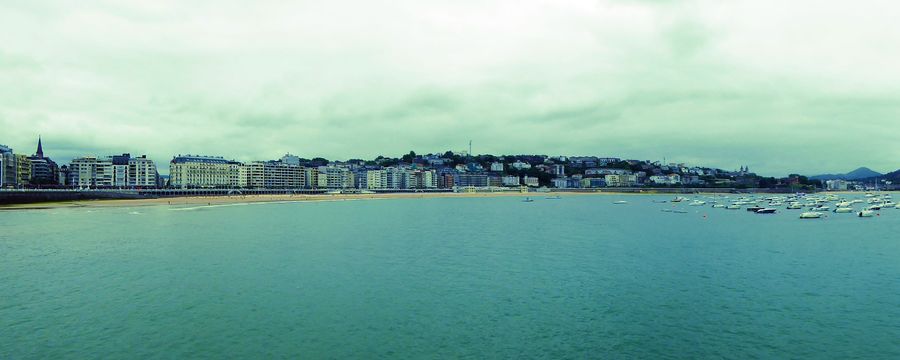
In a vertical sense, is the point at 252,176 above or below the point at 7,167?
below

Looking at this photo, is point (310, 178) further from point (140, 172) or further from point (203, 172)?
point (140, 172)

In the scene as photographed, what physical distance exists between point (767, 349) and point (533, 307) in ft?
23.2

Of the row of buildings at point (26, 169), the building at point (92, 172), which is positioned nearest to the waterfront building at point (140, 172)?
the building at point (92, 172)

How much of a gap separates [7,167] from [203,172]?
151 ft

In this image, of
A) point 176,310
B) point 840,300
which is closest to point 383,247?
point 176,310

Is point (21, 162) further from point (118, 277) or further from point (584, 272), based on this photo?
point (584, 272)

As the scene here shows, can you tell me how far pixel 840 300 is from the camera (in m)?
19.4

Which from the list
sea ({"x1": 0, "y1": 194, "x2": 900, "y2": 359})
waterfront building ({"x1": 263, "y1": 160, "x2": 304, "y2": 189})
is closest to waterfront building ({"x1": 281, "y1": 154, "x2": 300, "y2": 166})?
waterfront building ({"x1": 263, "y1": 160, "x2": 304, "y2": 189})

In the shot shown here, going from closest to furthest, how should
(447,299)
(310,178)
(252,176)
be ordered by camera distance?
(447,299), (252,176), (310,178)

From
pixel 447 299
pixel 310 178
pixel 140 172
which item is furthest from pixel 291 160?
pixel 447 299

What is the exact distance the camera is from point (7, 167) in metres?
119

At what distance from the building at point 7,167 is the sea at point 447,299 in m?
102

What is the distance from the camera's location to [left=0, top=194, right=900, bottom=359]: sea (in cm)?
1438

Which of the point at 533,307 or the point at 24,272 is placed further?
the point at 24,272
